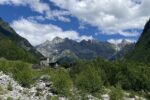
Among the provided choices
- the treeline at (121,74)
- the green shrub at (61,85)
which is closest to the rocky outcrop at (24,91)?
the green shrub at (61,85)

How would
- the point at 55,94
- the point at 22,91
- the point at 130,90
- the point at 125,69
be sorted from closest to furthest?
the point at 22,91 → the point at 55,94 → the point at 130,90 → the point at 125,69

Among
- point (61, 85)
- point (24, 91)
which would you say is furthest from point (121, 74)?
point (24, 91)

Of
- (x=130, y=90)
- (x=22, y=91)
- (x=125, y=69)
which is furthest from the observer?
(x=125, y=69)

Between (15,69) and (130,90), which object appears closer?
(15,69)

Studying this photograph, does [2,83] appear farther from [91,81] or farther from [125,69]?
[125,69]

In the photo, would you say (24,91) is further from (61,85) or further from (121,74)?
(121,74)

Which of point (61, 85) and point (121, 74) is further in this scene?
point (121, 74)

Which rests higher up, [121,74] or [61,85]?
[121,74]

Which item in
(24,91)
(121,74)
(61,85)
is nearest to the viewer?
(24,91)

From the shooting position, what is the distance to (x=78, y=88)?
80.5 meters

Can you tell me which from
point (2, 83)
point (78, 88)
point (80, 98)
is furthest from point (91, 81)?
point (2, 83)

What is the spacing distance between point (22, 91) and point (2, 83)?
13.8 feet

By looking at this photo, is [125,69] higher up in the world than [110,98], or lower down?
higher up

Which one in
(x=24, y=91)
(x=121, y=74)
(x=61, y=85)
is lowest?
(x=24, y=91)
